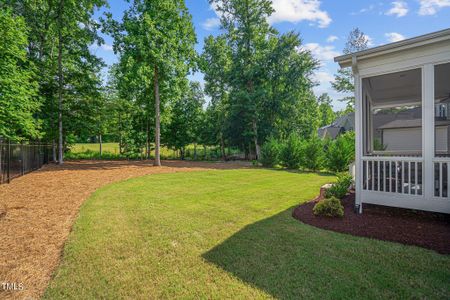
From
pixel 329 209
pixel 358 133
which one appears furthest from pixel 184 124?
pixel 329 209

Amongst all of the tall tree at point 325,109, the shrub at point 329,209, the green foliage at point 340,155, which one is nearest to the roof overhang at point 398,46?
the shrub at point 329,209

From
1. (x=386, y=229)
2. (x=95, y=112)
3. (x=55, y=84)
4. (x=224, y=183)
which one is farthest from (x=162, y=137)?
(x=386, y=229)

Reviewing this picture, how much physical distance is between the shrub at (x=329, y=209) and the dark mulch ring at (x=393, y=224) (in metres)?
0.10

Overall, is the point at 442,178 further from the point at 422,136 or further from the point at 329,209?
the point at 329,209

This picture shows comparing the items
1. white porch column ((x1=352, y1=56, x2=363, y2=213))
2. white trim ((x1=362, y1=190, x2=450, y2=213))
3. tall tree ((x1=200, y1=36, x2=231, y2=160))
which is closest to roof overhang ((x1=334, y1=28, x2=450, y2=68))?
white porch column ((x1=352, y1=56, x2=363, y2=213))

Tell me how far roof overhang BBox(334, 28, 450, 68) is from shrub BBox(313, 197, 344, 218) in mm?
3043

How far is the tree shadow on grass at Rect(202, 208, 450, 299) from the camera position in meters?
2.44

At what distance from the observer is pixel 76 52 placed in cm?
1625

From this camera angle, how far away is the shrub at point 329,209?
464 centimetres

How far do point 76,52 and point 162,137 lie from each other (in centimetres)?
965

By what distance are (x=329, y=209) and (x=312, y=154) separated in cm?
954

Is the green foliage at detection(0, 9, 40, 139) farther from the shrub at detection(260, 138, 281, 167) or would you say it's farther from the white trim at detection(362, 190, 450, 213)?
the shrub at detection(260, 138, 281, 167)

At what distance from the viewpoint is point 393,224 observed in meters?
4.20

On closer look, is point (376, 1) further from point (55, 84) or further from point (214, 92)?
point (55, 84)
